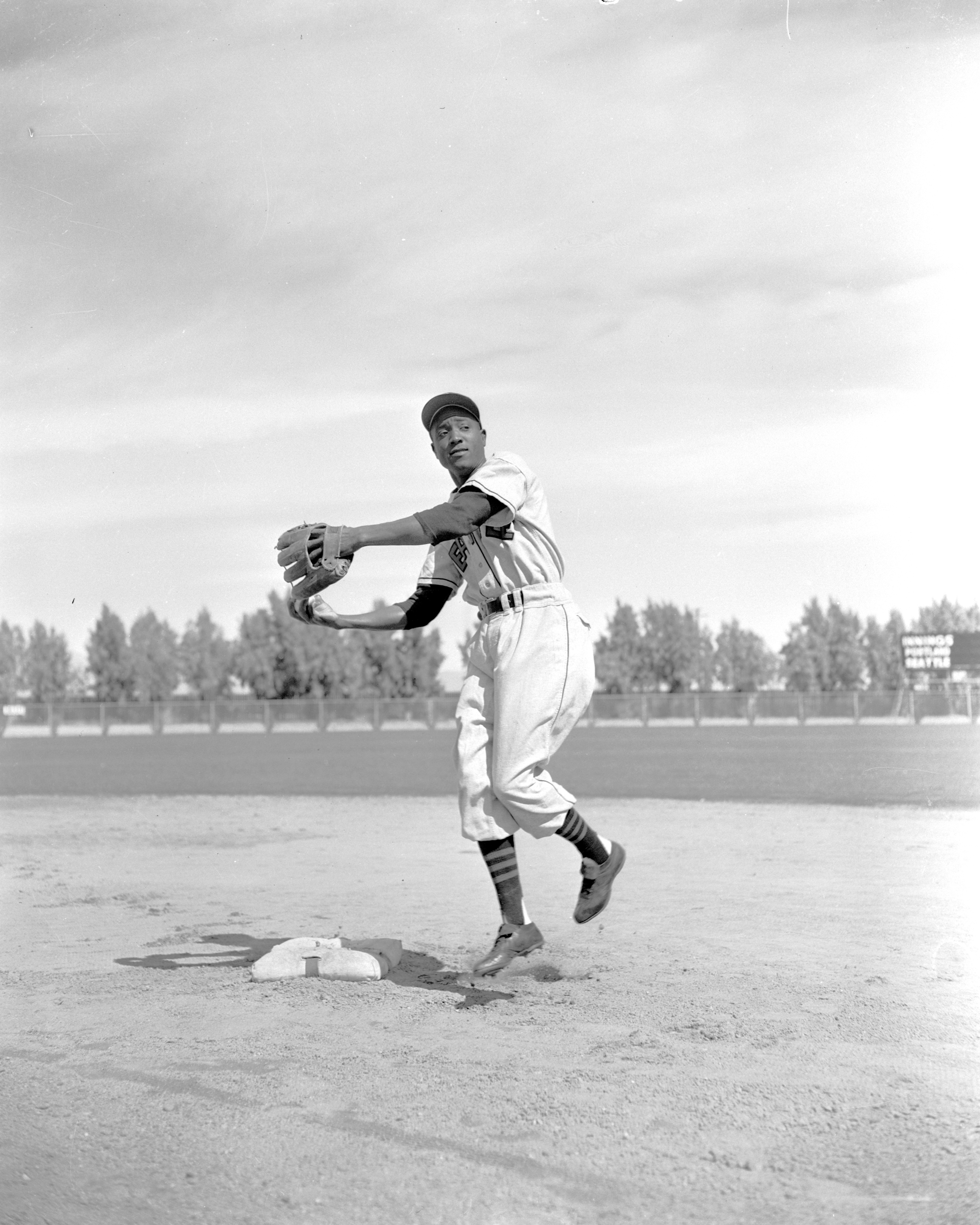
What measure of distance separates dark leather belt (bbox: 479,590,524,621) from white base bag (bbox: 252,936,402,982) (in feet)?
4.03

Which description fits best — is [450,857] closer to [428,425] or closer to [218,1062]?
[428,425]

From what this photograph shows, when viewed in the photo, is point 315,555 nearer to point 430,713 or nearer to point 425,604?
point 425,604

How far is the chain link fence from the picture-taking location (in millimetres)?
44312

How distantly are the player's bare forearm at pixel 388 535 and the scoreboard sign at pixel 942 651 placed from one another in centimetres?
3979

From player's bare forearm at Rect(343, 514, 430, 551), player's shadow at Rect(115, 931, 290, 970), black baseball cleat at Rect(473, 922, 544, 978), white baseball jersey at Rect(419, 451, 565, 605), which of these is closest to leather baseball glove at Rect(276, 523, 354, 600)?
player's bare forearm at Rect(343, 514, 430, 551)

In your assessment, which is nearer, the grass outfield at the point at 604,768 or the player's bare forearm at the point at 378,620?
the player's bare forearm at the point at 378,620

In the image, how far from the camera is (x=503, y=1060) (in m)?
2.99

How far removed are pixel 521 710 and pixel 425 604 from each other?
2.21ft

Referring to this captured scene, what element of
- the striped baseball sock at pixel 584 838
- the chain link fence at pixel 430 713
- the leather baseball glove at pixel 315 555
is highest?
the leather baseball glove at pixel 315 555

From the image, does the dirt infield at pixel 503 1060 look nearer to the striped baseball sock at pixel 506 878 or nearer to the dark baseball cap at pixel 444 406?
the striped baseball sock at pixel 506 878

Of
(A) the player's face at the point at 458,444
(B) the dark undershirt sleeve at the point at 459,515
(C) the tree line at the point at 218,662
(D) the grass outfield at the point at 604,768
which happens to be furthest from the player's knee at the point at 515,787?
(C) the tree line at the point at 218,662

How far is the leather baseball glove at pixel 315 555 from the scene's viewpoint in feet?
11.9

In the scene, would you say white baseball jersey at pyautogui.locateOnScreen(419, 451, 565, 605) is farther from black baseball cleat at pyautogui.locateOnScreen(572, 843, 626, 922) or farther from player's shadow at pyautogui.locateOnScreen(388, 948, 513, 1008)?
player's shadow at pyautogui.locateOnScreen(388, 948, 513, 1008)

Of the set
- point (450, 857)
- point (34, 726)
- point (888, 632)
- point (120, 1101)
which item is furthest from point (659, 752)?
point (888, 632)
